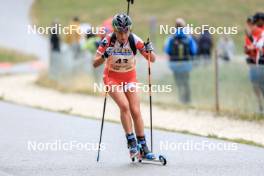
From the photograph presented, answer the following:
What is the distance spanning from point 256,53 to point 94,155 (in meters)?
5.22

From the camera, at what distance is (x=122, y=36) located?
991 centimetres

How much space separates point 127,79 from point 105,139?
8.65 feet

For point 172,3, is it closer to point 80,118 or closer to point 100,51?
point 80,118

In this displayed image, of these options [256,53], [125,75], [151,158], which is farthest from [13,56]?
[151,158]

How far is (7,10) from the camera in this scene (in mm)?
49219

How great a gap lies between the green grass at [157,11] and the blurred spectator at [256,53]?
2144 centimetres

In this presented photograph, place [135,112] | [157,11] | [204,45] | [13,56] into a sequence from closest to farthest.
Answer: [135,112] < [204,45] < [13,56] < [157,11]

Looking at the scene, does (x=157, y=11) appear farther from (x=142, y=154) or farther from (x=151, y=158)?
(x=151, y=158)

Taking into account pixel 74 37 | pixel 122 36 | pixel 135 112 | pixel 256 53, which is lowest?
pixel 135 112

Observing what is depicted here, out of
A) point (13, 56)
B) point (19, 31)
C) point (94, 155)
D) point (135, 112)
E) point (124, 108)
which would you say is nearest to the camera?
point (124, 108)

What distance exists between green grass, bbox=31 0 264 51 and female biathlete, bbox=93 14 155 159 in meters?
26.8

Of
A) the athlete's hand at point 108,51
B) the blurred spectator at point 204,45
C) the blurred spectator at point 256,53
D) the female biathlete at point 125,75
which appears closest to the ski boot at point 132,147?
the female biathlete at point 125,75

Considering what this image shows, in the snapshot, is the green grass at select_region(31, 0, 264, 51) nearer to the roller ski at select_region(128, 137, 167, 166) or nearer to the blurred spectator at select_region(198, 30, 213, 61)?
the blurred spectator at select_region(198, 30, 213, 61)

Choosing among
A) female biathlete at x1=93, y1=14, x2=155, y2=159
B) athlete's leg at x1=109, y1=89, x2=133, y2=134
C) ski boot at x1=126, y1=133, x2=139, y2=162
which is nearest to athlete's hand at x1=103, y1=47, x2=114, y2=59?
female biathlete at x1=93, y1=14, x2=155, y2=159
